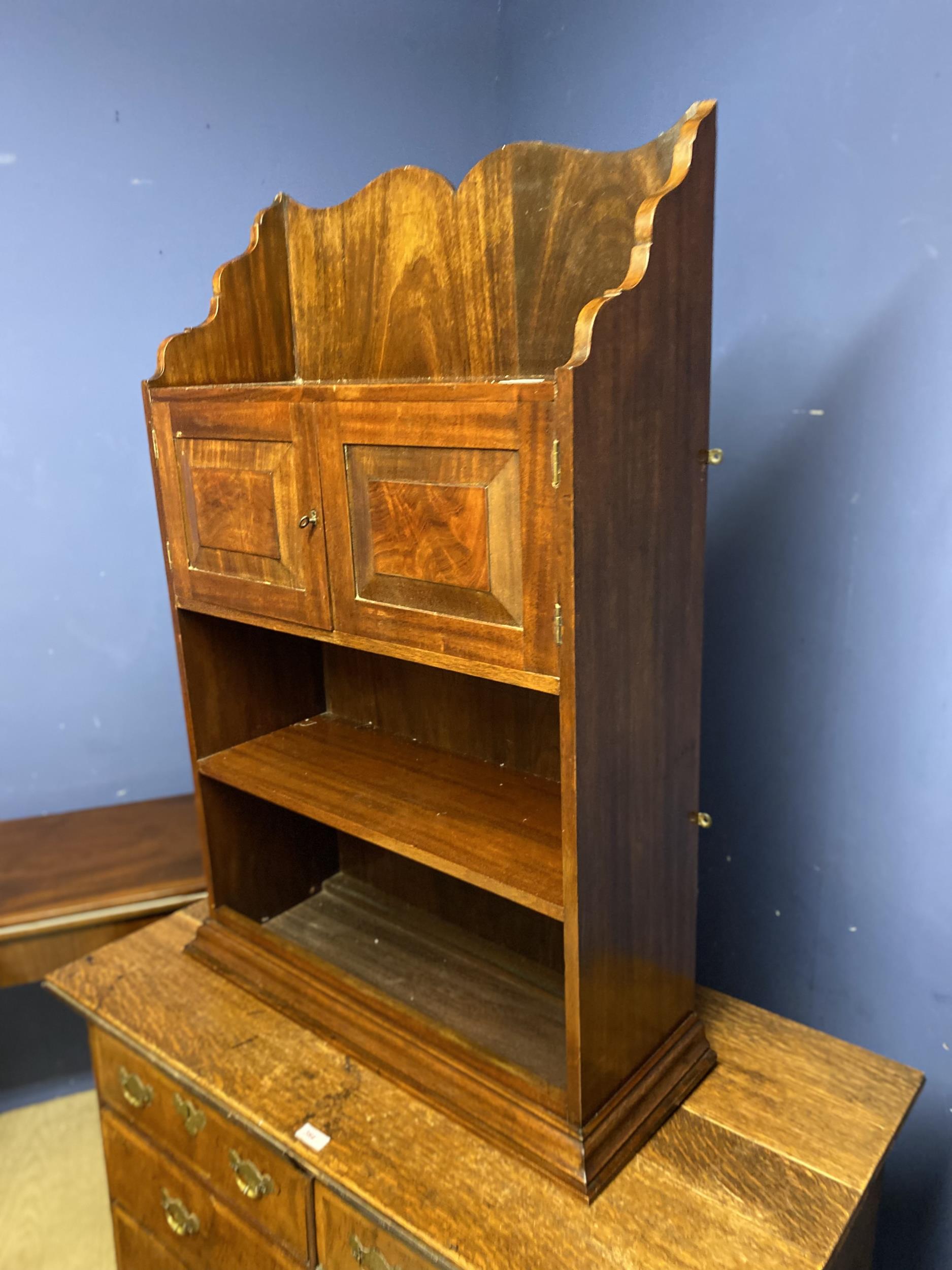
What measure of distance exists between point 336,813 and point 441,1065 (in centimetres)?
34

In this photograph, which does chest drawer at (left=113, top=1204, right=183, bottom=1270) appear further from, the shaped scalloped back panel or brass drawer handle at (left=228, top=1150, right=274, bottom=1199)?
the shaped scalloped back panel

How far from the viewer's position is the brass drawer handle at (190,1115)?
1.29m

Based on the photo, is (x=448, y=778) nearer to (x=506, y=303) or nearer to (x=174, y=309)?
(x=506, y=303)

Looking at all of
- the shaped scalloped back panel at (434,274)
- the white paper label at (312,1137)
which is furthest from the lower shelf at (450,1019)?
the shaped scalloped back panel at (434,274)

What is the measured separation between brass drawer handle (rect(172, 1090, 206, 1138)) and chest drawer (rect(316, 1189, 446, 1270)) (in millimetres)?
233

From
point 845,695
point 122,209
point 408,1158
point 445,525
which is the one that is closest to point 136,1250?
point 408,1158

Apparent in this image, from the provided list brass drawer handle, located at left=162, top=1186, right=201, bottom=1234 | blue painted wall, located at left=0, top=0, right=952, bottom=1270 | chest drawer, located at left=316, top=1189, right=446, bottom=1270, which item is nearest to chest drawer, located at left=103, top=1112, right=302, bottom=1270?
brass drawer handle, located at left=162, top=1186, right=201, bottom=1234

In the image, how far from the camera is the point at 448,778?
4.50ft

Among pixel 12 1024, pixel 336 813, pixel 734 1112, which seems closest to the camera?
pixel 734 1112

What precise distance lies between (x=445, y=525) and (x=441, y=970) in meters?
0.76

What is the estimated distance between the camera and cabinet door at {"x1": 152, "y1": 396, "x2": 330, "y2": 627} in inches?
45.8

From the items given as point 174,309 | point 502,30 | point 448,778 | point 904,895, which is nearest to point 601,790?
point 448,778

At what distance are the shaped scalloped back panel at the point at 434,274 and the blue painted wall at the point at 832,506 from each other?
1.10 ft

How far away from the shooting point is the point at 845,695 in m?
1.44
